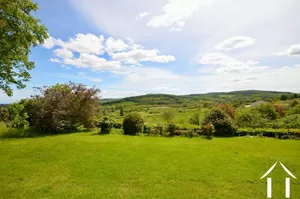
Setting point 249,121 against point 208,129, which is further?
point 249,121

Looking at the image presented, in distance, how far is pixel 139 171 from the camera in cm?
1262

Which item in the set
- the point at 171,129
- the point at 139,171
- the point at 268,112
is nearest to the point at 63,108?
the point at 171,129

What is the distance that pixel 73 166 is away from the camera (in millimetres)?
13570

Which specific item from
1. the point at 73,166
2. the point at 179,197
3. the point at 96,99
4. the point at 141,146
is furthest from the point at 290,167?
the point at 96,99

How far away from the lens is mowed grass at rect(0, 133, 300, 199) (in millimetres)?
10109

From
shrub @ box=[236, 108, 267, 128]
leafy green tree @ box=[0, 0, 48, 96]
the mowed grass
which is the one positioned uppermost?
leafy green tree @ box=[0, 0, 48, 96]

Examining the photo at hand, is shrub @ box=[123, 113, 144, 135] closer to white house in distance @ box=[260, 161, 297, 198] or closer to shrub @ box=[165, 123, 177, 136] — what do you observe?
shrub @ box=[165, 123, 177, 136]

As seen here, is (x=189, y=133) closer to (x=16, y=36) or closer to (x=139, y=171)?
(x=139, y=171)

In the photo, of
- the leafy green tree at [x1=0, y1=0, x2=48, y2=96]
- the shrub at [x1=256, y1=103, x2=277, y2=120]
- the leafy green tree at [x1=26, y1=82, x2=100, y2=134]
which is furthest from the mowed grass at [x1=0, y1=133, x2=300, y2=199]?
the shrub at [x1=256, y1=103, x2=277, y2=120]

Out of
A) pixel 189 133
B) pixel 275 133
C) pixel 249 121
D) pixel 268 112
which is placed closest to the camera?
pixel 275 133

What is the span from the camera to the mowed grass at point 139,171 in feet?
33.2

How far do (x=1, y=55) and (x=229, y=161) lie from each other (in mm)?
15644

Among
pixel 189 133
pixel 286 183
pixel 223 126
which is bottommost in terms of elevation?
pixel 189 133

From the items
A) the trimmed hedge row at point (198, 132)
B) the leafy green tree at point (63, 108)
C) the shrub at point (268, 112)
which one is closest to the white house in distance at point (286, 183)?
the trimmed hedge row at point (198, 132)
